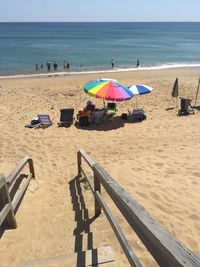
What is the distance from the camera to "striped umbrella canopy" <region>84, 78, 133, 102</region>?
37.7ft

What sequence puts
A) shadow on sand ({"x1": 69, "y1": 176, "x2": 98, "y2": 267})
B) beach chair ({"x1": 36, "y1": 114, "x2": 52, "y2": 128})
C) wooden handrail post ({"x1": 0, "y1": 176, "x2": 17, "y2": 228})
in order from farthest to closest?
1. beach chair ({"x1": 36, "y1": 114, "x2": 52, "y2": 128})
2. wooden handrail post ({"x1": 0, "y1": 176, "x2": 17, "y2": 228})
3. shadow on sand ({"x1": 69, "y1": 176, "x2": 98, "y2": 267})

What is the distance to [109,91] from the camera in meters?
11.7

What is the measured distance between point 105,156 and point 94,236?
473cm

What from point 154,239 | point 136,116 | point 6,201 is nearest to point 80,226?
point 6,201

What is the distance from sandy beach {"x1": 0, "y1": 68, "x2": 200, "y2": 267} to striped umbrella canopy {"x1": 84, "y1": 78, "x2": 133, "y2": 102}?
1.20 meters

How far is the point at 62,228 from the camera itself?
175 inches

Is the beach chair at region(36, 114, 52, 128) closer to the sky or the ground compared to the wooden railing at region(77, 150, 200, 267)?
closer to the sky

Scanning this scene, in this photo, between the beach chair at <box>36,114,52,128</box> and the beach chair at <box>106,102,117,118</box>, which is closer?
the beach chair at <box>36,114,52,128</box>

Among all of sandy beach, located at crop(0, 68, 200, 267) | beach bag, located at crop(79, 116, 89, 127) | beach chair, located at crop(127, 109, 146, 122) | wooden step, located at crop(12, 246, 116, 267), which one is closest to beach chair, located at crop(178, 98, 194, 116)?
sandy beach, located at crop(0, 68, 200, 267)

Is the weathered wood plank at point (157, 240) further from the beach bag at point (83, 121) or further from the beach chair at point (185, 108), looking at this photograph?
the beach chair at point (185, 108)

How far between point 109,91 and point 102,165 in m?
4.60

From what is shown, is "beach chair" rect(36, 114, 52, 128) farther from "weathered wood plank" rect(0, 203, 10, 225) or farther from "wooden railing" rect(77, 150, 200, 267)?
"wooden railing" rect(77, 150, 200, 267)

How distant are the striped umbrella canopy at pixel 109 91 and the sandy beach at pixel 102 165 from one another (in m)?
1.20

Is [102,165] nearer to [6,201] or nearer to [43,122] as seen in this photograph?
[6,201]
